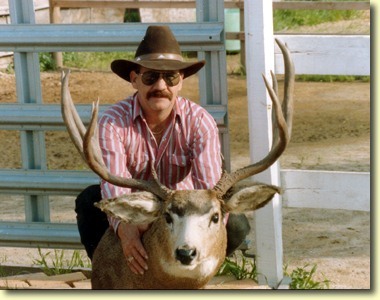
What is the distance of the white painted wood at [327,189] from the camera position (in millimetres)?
6160

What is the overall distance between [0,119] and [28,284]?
1.06 metres

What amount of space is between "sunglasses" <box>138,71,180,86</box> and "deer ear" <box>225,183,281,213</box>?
2.33 feet

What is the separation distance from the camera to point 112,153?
5.50 meters

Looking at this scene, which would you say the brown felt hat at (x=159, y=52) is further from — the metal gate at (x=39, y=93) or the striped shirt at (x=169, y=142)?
the metal gate at (x=39, y=93)

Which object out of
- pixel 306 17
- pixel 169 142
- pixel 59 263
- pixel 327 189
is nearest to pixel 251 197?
pixel 169 142

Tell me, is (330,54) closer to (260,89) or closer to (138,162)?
(260,89)

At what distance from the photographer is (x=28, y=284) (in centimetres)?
633

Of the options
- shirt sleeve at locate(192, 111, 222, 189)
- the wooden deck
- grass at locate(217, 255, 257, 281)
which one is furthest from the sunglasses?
grass at locate(217, 255, 257, 281)

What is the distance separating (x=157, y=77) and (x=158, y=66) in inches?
2.8

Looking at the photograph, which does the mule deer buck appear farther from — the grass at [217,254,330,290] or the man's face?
the grass at [217,254,330,290]

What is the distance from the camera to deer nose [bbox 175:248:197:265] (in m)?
4.82

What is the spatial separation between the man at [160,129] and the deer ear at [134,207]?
0.27m

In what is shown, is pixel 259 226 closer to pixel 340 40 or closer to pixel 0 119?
pixel 340 40

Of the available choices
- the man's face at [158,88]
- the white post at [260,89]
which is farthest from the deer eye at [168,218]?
the white post at [260,89]
